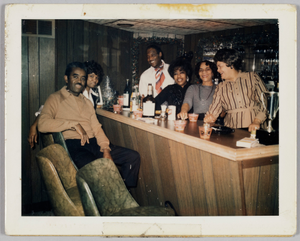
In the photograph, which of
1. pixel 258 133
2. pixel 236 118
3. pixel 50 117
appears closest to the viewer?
pixel 258 133

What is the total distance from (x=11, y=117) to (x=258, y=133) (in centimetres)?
170

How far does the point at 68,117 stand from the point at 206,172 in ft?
4.93

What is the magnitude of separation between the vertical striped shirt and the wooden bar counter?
21.9 inches

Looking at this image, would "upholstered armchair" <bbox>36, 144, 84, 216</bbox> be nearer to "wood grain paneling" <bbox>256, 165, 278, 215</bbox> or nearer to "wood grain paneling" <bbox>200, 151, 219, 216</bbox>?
"wood grain paneling" <bbox>200, 151, 219, 216</bbox>

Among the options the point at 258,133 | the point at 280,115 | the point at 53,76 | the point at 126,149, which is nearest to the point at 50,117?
the point at 53,76

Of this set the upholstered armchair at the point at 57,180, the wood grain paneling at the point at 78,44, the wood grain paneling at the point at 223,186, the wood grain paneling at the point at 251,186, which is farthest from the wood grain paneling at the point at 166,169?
the wood grain paneling at the point at 78,44

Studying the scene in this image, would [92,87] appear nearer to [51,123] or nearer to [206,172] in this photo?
[51,123]

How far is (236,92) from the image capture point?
2479 mm

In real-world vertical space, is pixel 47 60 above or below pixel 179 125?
above

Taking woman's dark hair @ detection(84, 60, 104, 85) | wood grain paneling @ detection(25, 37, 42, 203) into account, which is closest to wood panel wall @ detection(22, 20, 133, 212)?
wood grain paneling @ detection(25, 37, 42, 203)

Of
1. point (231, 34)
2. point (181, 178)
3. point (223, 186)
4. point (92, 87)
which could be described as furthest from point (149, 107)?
point (231, 34)

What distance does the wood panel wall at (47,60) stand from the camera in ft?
6.92

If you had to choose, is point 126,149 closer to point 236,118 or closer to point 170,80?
point 236,118

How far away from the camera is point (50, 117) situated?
2338 millimetres
